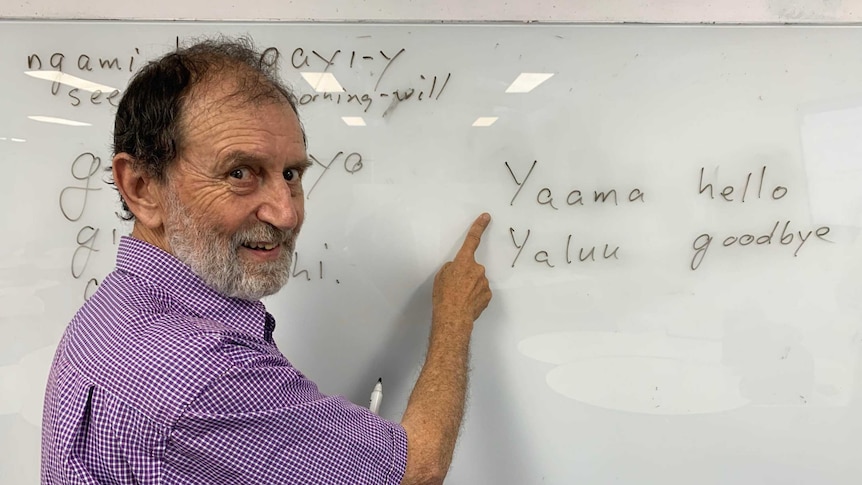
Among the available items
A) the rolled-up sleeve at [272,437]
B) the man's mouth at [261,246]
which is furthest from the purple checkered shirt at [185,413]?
the man's mouth at [261,246]

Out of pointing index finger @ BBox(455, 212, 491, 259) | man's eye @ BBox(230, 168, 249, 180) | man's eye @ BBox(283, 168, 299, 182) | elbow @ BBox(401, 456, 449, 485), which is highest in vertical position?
man's eye @ BBox(283, 168, 299, 182)

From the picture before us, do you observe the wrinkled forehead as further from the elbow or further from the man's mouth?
the elbow

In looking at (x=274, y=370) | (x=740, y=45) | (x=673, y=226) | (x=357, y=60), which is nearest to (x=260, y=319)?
(x=274, y=370)

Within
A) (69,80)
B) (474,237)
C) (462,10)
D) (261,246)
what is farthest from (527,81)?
(69,80)

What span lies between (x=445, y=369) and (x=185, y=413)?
0.35m

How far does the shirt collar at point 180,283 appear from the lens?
0.64m

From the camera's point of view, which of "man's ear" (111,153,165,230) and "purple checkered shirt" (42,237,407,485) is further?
"man's ear" (111,153,165,230)

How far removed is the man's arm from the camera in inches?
26.0

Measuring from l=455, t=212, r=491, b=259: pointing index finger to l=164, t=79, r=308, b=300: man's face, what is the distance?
0.29 metres

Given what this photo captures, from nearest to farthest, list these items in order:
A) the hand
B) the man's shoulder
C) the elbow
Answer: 1. the man's shoulder
2. the elbow
3. the hand

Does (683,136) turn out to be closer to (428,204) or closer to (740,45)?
(740,45)

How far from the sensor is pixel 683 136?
86 centimetres

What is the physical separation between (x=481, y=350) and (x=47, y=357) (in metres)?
0.71

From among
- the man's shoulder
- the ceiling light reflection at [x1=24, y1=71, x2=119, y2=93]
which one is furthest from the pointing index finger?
the ceiling light reflection at [x1=24, y1=71, x2=119, y2=93]
